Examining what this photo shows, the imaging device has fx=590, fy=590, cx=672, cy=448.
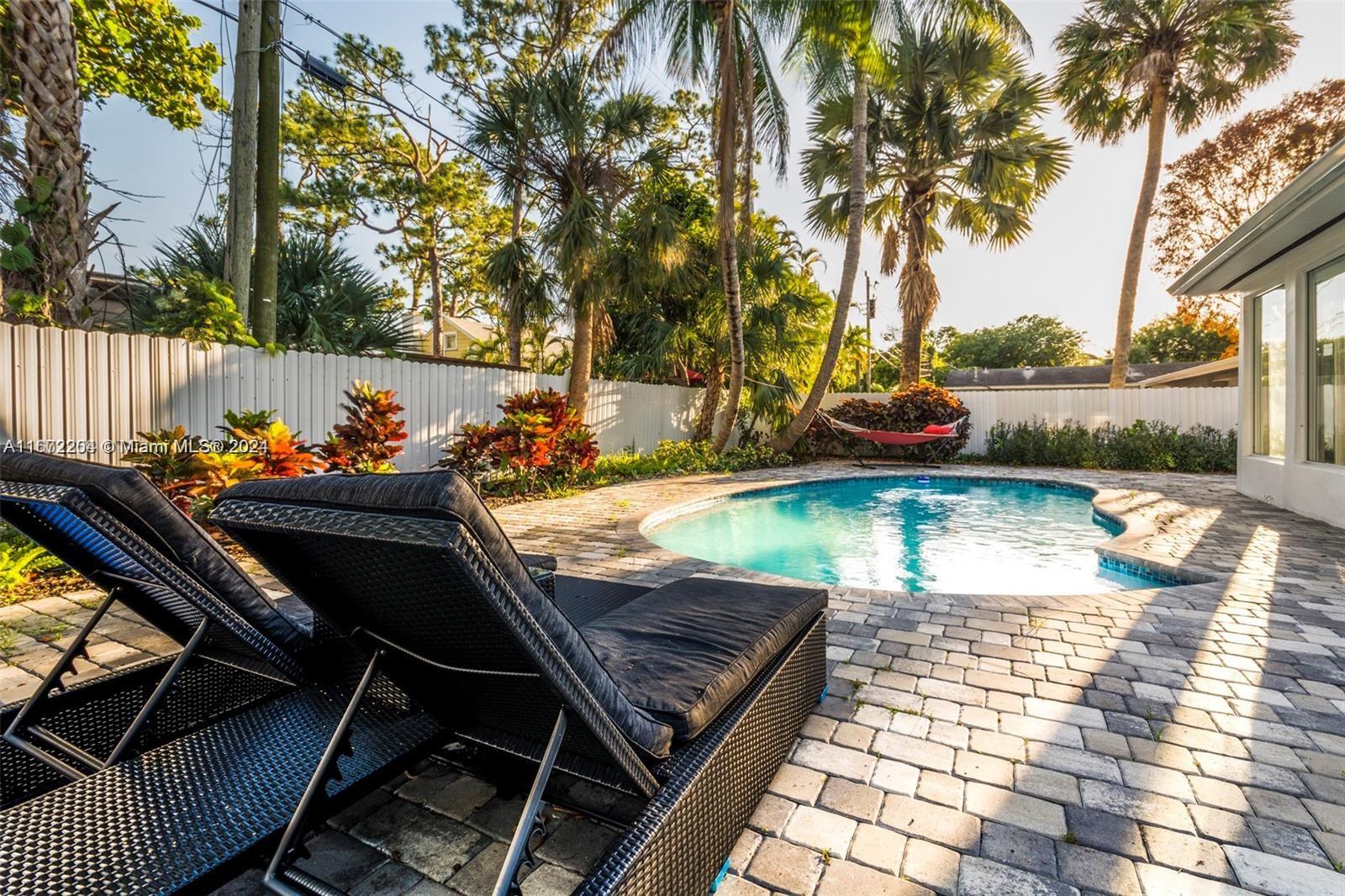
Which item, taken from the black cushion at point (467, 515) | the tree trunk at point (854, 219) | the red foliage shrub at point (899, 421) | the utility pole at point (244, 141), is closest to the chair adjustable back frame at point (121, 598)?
the black cushion at point (467, 515)

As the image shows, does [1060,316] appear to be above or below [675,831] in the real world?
above

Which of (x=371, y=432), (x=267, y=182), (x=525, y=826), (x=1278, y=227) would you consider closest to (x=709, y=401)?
(x=371, y=432)

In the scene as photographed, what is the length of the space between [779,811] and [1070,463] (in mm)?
12519

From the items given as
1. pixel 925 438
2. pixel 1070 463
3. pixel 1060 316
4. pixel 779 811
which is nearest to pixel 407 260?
pixel 925 438

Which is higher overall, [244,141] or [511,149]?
[511,149]

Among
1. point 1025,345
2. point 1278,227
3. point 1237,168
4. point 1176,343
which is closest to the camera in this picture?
point 1278,227

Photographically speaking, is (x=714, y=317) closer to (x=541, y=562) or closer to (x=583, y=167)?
(x=583, y=167)

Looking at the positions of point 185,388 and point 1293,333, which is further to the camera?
point 1293,333

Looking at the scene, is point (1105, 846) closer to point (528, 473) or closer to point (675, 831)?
point (675, 831)

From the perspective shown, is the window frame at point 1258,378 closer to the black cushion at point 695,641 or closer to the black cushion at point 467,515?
the black cushion at point 695,641

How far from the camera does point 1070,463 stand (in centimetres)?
1156

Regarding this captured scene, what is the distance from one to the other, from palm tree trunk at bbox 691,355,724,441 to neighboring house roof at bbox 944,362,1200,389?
60.4 feet

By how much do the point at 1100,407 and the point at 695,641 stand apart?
43.9 feet

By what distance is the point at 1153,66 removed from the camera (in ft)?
35.8
